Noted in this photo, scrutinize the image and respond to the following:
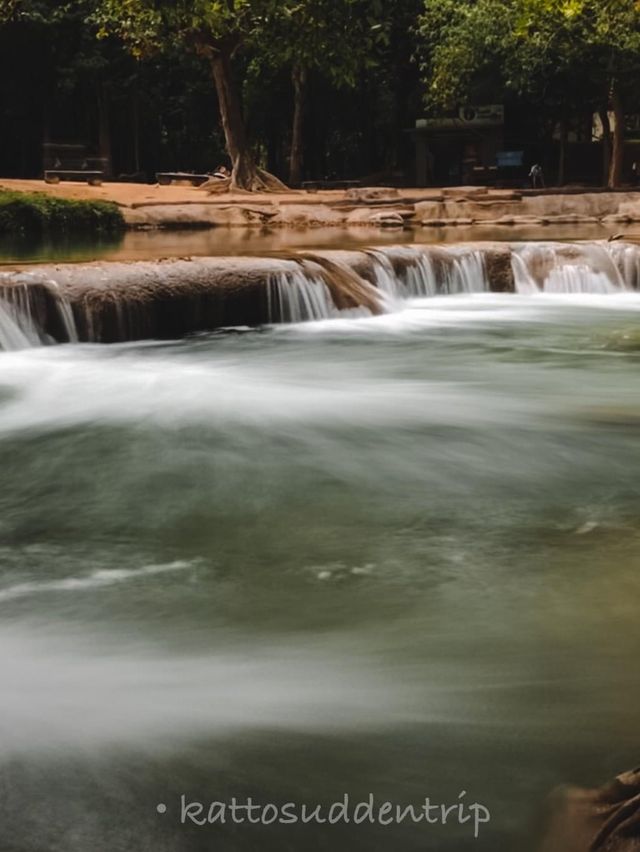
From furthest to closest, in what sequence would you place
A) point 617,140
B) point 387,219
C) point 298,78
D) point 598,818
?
point 298,78 → point 617,140 → point 387,219 → point 598,818

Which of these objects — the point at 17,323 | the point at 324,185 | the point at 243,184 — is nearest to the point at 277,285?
the point at 17,323

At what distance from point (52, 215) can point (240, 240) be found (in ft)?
15.4

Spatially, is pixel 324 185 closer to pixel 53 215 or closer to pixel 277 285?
pixel 53 215

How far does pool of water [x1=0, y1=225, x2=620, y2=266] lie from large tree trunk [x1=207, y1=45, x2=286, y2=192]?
5.42 meters

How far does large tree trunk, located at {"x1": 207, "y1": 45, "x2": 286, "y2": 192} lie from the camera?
25.1 meters

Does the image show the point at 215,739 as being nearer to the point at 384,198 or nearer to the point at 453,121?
the point at 384,198

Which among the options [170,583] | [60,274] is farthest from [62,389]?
[170,583]

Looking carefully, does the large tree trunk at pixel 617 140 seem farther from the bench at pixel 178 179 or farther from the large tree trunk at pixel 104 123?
the large tree trunk at pixel 104 123

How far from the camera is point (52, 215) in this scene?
20.4 metres

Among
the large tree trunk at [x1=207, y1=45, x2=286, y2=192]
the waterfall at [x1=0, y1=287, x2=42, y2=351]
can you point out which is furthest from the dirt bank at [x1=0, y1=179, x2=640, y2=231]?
the waterfall at [x1=0, y1=287, x2=42, y2=351]

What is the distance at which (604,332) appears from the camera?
10.8 metres

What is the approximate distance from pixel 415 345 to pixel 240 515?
5.29 metres

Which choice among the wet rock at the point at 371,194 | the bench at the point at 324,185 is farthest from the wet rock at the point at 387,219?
the bench at the point at 324,185

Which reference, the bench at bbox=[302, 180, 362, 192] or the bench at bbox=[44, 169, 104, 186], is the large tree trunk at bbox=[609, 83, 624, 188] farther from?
the bench at bbox=[44, 169, 104, 186]
